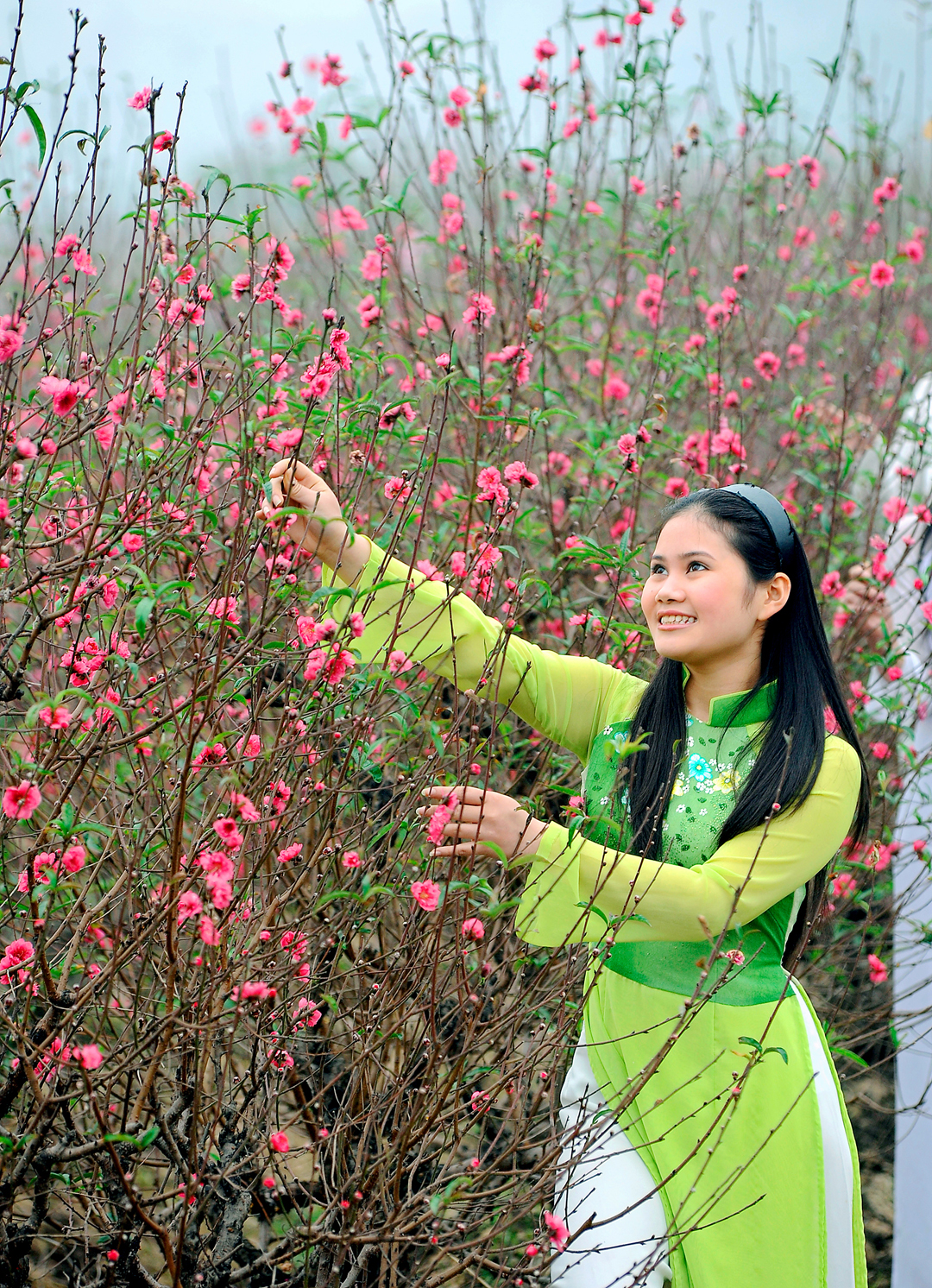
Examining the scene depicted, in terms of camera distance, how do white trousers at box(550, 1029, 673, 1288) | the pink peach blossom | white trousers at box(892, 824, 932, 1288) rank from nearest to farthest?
the pink peach blossom < white trousers at box(550, 1029, 673, 1288) < white trousers at box(892, 824, 932, 1288)

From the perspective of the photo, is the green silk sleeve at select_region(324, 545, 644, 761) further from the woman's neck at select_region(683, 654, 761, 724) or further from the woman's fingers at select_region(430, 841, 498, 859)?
the woman's fingers at select_region(430, 841, 498, 859)

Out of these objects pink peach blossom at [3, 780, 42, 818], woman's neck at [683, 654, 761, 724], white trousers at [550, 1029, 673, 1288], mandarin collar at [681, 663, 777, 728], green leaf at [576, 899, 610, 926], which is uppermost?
woman's neck at [683, 654, 761, 724]

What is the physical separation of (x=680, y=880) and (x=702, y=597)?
464 millimetres

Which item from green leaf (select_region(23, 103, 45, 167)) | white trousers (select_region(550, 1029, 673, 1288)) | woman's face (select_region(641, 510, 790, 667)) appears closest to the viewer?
green leaf (select_region(23, 103, 45, 167))

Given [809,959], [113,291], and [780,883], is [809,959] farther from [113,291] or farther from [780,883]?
[113,291]

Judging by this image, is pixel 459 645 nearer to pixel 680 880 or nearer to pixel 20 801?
pixel 680 880

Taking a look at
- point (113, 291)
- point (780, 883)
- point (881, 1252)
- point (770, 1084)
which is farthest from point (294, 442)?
point (113, 291)

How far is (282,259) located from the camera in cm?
203

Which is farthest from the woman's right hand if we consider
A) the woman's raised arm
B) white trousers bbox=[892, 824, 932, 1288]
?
white trousers bbox=[892, 824, 932, 1288]

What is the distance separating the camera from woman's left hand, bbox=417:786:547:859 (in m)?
1.69

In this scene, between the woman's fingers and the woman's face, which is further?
the woman's face

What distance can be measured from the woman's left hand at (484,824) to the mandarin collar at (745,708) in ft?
1.38

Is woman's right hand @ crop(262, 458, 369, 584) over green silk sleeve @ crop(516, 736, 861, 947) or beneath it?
over

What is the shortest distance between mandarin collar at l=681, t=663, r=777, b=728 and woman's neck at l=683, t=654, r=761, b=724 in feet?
0.05
